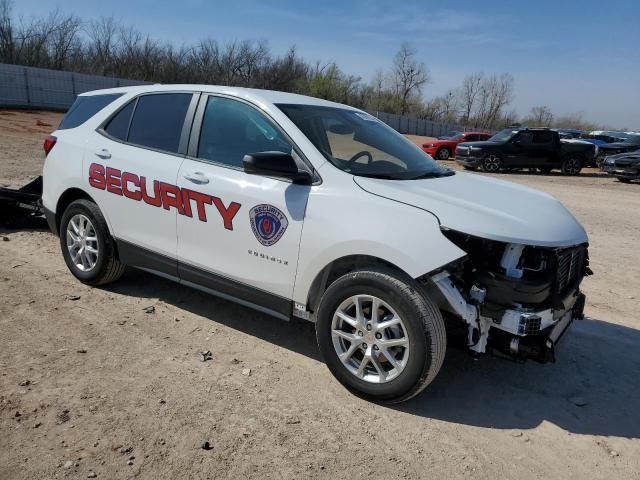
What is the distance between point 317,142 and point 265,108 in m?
0.48

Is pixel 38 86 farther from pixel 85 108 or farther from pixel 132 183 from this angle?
pixel 132 183

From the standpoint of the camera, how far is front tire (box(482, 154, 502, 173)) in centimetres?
2042

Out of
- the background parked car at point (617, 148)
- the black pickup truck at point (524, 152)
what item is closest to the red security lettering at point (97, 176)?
the black pickup truck at point (524, 152)

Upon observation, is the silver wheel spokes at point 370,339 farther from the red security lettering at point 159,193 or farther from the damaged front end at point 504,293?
the red security lettering at point 159,193

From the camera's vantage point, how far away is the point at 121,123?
14.8 feet

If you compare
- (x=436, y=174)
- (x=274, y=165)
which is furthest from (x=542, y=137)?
(x=274, y=165)

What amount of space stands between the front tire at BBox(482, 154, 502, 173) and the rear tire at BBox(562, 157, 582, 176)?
9.70ft

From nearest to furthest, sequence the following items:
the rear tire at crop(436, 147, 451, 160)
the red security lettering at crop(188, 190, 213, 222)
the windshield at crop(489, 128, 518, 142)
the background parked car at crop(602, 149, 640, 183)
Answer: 1. the red security lettering at crop(188, 190, 213, 222)
2. the background parked car at crop(602, 149, 640, 183)
3. the windshield at crop(489, 128, 518, 142)
4. the rear tire at crop(436, 147, 451, 160)

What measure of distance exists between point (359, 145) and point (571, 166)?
20353mm

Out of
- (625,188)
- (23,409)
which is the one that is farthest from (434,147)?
(23,409)

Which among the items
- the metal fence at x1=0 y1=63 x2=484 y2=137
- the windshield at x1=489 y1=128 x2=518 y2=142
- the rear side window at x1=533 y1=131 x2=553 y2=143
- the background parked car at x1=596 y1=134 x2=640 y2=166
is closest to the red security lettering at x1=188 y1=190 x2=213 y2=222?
the windshield at x1=489 y1=128 x2=518 y2=142

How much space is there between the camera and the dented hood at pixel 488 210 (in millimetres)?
2934

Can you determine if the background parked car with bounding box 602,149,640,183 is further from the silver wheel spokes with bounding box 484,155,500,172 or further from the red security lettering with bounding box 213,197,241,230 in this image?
the red security lettering with bounding box 213,197,241,230

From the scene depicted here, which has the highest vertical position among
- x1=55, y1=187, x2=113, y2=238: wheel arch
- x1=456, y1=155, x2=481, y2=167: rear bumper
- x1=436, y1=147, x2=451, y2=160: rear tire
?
x1=55, y1=187, x2=113, y2=238: wheel arch
